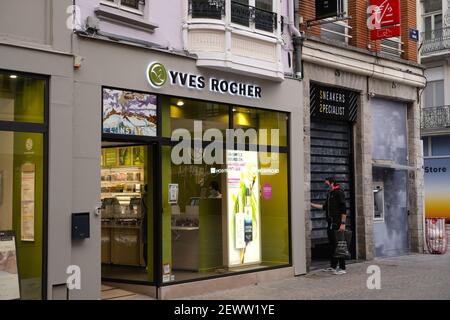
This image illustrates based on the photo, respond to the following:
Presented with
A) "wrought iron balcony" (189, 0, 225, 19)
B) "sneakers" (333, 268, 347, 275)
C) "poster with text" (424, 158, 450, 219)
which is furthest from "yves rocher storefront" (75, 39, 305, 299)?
"poster with text" (424, 158, 450, 219)

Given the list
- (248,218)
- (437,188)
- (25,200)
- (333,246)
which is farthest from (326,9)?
(437,188)

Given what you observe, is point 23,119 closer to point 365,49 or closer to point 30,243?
point 30,243

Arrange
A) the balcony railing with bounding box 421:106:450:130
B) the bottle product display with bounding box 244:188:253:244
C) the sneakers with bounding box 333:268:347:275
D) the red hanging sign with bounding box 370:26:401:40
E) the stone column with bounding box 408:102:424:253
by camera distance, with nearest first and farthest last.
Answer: the bottle product display with bounding box 244:188:253:244 < the sneakers with bounding box 333:268:347:275 < the red hanging sign with bounding box 370:26:401:40 < the stone column with bounding box 408:102:424:253 < the balcony railing with bounding box 421:106:450:130

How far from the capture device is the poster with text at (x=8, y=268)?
786 centimetres

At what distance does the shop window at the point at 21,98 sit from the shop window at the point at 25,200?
0.24 meters

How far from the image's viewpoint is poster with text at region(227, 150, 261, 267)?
456 inches

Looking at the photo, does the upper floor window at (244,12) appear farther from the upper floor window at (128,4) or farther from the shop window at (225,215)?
the shop window at (225,215)

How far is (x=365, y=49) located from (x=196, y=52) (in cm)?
609

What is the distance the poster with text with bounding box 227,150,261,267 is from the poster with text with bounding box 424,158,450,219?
69.0ft

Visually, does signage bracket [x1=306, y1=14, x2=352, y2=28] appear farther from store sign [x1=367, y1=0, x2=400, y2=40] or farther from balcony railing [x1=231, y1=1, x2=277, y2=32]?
store sign [x1=367, y1=0, x2=400, y2=40]

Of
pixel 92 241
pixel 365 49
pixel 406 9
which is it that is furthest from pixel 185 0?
pixel 406 9

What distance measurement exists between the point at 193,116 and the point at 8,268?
4316 mm

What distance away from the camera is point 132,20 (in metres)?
9.48

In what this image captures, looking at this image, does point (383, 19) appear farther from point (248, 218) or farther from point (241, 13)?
point (248, 218)
